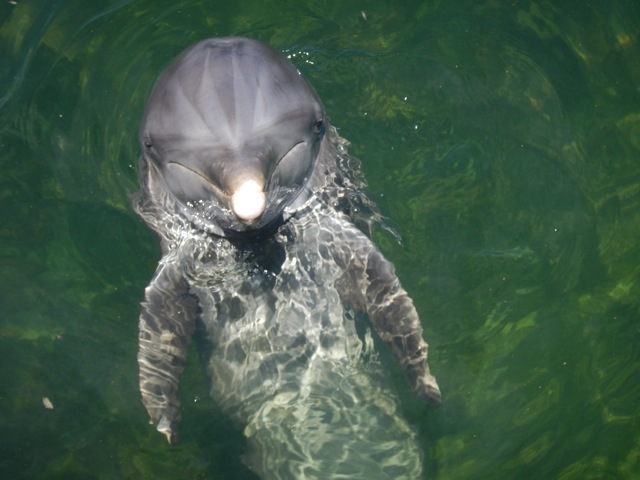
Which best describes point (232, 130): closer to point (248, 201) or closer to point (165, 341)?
point (248, 201)

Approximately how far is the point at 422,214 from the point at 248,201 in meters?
3.13

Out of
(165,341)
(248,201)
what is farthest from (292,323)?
(248,201)

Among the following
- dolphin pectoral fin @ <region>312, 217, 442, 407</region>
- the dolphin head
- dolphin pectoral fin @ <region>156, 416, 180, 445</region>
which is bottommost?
dolphin pectoral fin @ <region>156, 416, 180, 445</region>

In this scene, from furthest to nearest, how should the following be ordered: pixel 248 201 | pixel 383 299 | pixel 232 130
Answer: pixel 383 299 < pixel 232 130 < pixel 248 201

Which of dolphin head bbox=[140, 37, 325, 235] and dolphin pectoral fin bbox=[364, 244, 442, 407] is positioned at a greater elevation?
dolphin head bbox=[140, 37, 325, 235]

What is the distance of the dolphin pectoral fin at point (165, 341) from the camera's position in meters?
5.20

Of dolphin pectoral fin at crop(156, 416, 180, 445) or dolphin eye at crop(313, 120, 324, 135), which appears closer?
dolphin eye at crop(313, 120, 324, 135)

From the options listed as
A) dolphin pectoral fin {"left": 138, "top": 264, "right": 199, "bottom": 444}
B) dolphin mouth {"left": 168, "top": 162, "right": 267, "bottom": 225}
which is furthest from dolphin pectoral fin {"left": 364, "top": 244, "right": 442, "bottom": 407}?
dolphin mouth {"left": 168, "top": 162, "right": 267, "bottom": 225}

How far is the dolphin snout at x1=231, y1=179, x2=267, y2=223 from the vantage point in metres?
3.91

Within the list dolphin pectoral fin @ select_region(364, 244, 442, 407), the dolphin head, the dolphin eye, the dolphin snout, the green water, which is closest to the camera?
the dolphin snout

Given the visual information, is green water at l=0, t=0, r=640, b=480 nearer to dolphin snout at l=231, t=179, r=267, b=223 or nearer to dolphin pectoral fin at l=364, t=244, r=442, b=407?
dolphin pectoral fin at l=364, t=244, r=442, b=407

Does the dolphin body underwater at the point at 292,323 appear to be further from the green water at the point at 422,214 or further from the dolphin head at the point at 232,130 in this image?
the green water at the point at 422,214

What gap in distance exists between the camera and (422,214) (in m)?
6.77

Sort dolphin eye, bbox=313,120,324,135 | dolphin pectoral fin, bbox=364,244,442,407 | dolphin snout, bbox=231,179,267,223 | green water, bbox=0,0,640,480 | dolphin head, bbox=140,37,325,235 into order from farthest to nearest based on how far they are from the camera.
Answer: green water, bbox=0,0,640,480, dolphin pectoral fin, bbox=364,244,442,407, dolphin eye, bbox=313,120,324,135, dolphin head, bbox=140,37,325,235, dolphin snout, bbox=231,179,267,223
